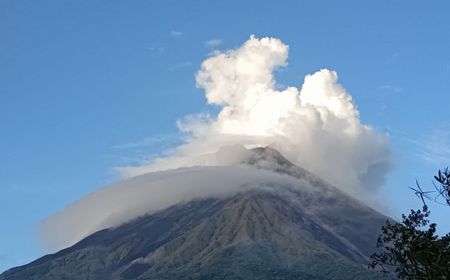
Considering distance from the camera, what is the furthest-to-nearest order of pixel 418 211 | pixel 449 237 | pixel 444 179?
pixel 418 211 < pixel 449 237 < pixel 444 179

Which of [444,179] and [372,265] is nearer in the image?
[444,179]

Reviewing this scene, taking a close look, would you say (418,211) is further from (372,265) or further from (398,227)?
(372,265)

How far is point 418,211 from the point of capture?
188 ft

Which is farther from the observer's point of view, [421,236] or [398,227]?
[398,227]

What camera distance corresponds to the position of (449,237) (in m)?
49.4

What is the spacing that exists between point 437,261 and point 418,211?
42.5ft

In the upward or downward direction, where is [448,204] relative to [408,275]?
upward

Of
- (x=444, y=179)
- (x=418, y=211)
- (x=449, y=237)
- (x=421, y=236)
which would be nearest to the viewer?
(x=444, y=179)

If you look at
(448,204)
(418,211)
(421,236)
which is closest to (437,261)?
(448,204)

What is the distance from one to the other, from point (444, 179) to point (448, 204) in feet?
5.21

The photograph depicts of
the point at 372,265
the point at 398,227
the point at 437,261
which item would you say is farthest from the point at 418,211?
the point at 437,261

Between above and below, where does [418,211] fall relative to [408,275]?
above

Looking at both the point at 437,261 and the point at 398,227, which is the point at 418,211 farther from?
the point at 437,261

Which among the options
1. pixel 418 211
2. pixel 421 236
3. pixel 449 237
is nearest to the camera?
pixel 449 237
